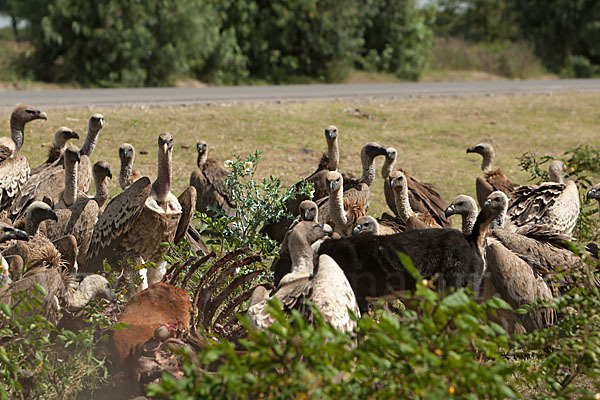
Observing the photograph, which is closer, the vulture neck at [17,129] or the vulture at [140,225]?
the vulture at [140,225]

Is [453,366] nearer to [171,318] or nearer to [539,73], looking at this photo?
[171,318]

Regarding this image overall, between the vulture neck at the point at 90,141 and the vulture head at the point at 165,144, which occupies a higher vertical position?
the vulture head at the point at 165,144

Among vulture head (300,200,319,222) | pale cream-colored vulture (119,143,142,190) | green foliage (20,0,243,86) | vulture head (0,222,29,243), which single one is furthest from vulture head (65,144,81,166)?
green foliage (20,0,243,86)

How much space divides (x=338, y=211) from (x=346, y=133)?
7241 millimetres

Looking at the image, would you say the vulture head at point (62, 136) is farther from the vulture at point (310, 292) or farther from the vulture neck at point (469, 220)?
the vulture at point (310, 292)

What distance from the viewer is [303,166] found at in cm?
1144

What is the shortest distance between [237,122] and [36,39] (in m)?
11.6

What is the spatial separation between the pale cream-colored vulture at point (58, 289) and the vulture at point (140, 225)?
1059 mm

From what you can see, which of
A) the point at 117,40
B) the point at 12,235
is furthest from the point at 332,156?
the point at 117,40

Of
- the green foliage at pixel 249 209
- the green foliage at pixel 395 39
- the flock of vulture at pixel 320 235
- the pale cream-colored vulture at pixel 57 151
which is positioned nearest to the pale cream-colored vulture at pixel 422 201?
the flock of vulture at pixel 320 235

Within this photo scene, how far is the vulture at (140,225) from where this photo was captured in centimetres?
576

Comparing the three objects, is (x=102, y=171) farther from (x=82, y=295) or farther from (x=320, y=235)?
(x=320, y=235)

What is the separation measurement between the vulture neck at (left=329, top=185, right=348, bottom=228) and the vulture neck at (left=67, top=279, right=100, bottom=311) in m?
2.37

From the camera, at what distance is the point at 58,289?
4.16 meters
